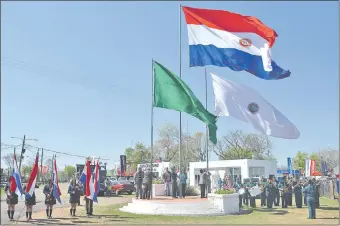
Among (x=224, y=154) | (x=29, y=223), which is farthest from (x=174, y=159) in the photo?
(x=29, y=223)

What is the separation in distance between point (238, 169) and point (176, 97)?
32386mm

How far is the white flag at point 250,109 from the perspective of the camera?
16800 millimetres

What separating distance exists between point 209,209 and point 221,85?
5861 mm

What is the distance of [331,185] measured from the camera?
2844 cm

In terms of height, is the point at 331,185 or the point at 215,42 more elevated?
the point at 215,42

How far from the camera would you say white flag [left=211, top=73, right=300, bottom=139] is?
661 inches

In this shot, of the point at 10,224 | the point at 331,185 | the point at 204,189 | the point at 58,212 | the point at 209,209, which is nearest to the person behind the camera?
the point at 10,224

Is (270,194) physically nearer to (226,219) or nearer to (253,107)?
(226,219)

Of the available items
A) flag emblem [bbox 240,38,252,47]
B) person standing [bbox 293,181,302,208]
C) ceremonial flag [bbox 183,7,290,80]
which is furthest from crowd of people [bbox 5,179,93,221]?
person standing [bbox 293,181,302,208]

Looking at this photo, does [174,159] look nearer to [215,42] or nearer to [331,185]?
[331,185]

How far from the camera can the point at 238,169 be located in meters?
48.7

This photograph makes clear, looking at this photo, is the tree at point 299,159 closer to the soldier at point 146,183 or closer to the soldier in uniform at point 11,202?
the soldier at point 146,183

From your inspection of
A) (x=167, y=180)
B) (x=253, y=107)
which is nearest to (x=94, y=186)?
(x=167, y=180)

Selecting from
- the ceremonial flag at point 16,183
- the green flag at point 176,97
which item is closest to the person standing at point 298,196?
the green flag at point 176,97
